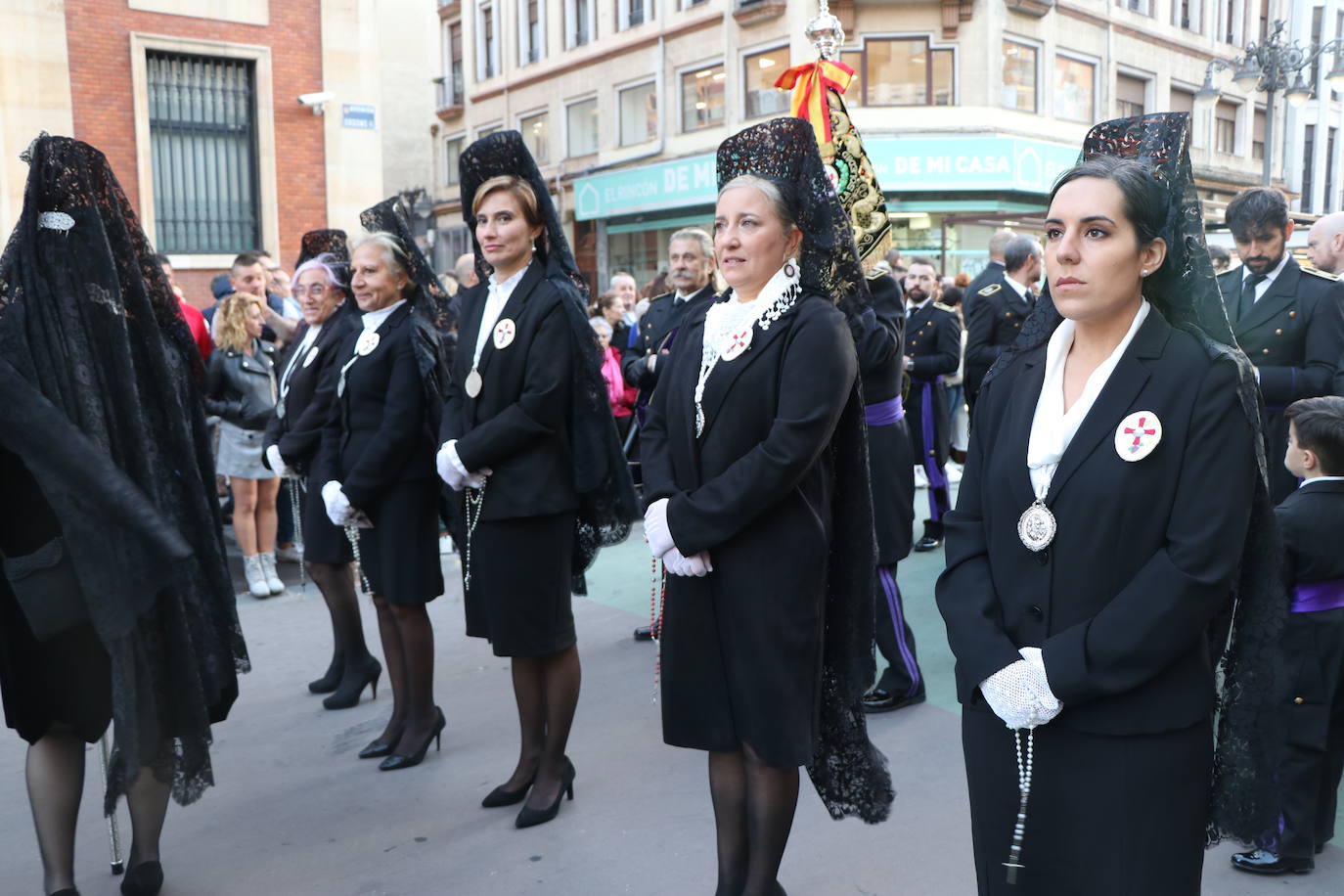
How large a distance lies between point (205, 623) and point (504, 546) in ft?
3.14

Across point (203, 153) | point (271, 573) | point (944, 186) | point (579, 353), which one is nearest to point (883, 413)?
point (579, 353)

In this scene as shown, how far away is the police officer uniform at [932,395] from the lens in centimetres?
746

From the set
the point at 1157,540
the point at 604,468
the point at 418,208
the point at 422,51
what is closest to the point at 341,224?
the point at 604,468

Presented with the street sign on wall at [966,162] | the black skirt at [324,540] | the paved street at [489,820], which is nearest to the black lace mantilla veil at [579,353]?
the paved street at [489,820]

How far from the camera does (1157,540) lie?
191cm

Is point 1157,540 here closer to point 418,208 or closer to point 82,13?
point 82,13

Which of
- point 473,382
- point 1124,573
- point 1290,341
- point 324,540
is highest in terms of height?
point 1290,341

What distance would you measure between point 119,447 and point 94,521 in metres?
0.28

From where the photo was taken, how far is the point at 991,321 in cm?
714

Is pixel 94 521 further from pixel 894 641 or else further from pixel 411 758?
pixel 894 641

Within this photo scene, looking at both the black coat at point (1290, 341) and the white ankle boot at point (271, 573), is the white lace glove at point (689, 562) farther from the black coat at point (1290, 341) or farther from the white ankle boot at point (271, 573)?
the white ankle boot at point (271, 573)

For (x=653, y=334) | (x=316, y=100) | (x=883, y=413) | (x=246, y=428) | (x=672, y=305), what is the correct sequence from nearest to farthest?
1. (x=883, y=413)
2. (x=672, y=305)
3. (x=653, y=334)
4. (x=246, y=428)
5. (x=316, y=100)

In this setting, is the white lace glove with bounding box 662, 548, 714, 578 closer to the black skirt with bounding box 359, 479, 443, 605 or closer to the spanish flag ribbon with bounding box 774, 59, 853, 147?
the black skirt with bounding box 359, 479, 443, 605

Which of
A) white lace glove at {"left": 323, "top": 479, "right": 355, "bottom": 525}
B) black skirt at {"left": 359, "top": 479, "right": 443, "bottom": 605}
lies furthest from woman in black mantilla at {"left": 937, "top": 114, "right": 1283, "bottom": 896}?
white lace glove at {"left": 323, "top": 479, "right": 355, "bottom": 525}
